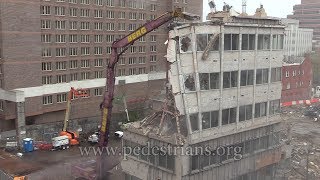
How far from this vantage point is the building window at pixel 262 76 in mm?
30031

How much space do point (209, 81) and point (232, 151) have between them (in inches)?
236

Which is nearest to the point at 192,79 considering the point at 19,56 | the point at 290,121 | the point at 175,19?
the point at 175,19

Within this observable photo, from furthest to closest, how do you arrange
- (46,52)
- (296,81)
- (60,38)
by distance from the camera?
(296,81) → (60,38) → (46,52)

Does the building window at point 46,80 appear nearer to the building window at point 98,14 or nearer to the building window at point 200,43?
the building window at point 98,14

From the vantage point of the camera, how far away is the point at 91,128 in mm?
51562

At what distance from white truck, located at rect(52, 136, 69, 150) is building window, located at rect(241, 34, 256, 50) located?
2427cm

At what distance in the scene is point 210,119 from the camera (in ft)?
87.5

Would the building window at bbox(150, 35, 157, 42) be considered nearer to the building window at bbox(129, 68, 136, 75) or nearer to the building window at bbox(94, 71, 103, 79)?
the building window at bbox(129, 68, 136, 75)

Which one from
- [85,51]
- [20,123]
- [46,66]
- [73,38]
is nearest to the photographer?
[20,123]

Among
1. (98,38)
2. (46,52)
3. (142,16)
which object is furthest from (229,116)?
(142,16)

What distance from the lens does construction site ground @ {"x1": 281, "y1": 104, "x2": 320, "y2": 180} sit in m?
34.2

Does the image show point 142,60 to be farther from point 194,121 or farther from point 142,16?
point 194,121

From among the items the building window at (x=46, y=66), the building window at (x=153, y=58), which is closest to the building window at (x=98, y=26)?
the building window at (x=46, y=66)

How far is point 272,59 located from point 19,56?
Answer: 29033mm
